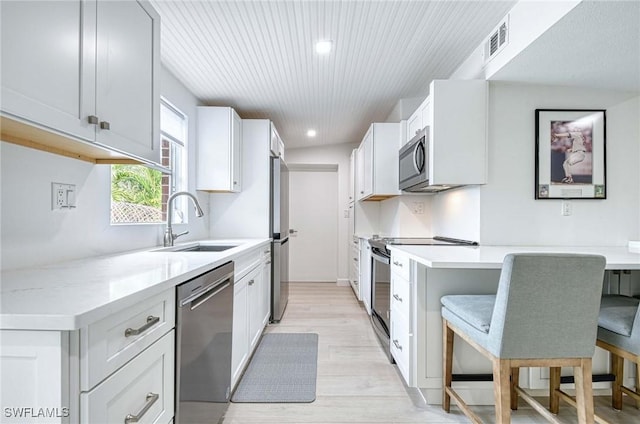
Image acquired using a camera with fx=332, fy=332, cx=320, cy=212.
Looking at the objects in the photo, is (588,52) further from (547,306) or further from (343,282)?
(343,282)

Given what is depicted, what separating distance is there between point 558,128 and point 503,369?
6.14 ft

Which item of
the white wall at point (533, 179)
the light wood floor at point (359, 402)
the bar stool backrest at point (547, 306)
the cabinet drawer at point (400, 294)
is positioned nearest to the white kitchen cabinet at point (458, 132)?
the white wall at point (533, 179)

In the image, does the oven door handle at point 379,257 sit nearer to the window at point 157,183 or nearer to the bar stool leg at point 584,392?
the bar stool leg at point 584,392

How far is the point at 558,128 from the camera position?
239cm

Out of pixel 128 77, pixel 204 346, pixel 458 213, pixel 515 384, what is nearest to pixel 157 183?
pixel 128 77

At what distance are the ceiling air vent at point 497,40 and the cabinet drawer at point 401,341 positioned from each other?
1.83 meters

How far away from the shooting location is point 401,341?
2219 millimetres

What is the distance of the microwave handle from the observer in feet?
8.44

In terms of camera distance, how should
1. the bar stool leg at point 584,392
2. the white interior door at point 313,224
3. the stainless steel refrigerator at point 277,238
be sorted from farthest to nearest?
the white interior door at point 313,224, the stainless steel refrigerator at point 277,238, the bar stool leg at point 584,392

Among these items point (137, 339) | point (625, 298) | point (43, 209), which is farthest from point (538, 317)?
point (43, 209)

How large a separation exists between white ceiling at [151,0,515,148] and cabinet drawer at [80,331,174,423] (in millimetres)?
1830

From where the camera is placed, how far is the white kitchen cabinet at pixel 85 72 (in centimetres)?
93

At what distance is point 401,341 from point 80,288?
1878mm

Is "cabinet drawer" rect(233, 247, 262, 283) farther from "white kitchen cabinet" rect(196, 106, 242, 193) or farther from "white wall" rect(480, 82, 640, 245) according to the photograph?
"white wall" rect(480, 82, 640, 245)
